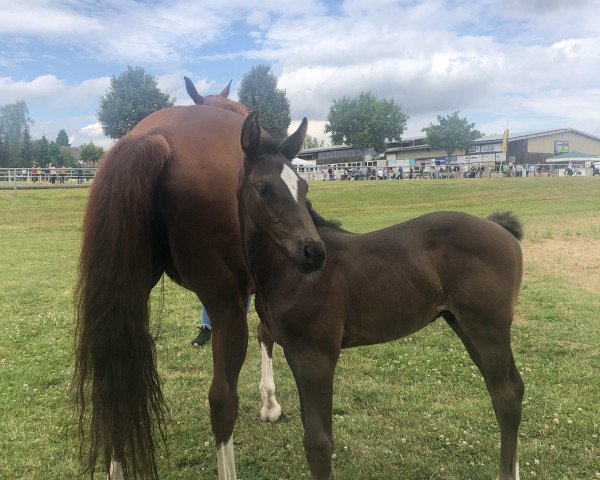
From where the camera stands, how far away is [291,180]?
2.33 metres

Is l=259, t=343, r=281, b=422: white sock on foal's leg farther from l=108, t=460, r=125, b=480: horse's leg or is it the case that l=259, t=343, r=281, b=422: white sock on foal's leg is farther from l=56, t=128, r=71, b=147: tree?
l=56, t=128, r=71, b=147: tree

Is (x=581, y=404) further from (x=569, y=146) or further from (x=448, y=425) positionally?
(x=569, y=146)

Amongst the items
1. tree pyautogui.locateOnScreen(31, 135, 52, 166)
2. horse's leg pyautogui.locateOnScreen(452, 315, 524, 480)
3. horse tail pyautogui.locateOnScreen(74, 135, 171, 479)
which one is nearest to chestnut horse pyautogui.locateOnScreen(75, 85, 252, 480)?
horse tail pyautogui.locateOnScreen(74, 135, 171, 479)

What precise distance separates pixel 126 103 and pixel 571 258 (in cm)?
4001

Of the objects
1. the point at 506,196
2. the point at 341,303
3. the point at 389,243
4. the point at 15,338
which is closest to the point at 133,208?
the point at 341,303

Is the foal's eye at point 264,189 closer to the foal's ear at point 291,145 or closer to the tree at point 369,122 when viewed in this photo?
the foal's ear at point 291,145

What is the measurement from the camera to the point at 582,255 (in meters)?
10.1

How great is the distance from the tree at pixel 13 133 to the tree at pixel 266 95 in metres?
33.1

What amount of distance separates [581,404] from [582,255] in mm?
7359

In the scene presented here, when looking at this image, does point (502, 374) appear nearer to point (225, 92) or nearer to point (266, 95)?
point (225, 92)

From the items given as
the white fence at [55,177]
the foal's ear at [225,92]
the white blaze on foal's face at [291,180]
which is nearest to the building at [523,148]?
the white fence at [55,177]

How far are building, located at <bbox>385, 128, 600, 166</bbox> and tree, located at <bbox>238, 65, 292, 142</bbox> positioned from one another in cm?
2039

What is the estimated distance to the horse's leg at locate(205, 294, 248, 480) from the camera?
2.75 meters

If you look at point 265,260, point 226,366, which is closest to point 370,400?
point 226,366
